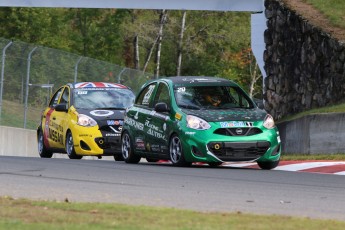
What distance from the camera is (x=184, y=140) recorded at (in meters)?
19.7

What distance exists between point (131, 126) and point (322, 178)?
214 inches

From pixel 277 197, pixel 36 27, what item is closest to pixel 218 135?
pixel 277 197

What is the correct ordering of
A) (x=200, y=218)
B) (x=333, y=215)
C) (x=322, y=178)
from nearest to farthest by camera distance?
(x=200, y=218)
(x=333, y=215)
(x=322, y=178)

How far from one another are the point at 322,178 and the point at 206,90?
4025mm

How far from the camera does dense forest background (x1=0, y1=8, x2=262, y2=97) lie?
7269 centimetres

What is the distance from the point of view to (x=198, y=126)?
19562 millimetres

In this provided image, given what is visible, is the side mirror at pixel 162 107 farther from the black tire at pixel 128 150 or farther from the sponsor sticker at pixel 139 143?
the black tire at pixel 128 150

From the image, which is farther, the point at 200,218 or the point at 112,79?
the point at 112,79

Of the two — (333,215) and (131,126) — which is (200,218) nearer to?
(333,215)

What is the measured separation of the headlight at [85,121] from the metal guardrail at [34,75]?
8162 millimetres

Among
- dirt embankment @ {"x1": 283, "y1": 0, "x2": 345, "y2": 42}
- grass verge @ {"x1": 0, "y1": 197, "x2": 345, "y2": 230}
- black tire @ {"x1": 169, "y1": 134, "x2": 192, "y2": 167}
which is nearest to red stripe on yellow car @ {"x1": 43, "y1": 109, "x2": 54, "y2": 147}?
black tire @ {"x1": 169, "y1": 134, "x2": 192, "y2": 167}

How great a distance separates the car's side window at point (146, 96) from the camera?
853 inches

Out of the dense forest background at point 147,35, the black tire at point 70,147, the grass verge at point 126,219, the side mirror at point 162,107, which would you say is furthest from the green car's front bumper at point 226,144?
the dense forest background at point 147,35

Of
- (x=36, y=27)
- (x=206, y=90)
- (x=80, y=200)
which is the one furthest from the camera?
(x=36, y=27)
